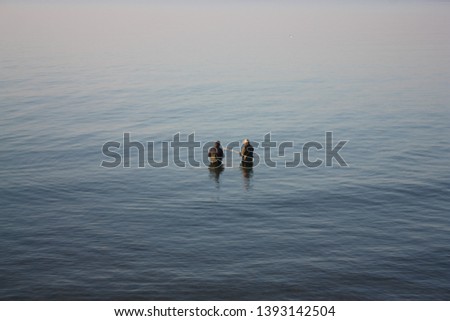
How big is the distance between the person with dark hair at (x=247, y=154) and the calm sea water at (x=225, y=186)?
0.75 m

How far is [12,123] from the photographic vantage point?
53.3m

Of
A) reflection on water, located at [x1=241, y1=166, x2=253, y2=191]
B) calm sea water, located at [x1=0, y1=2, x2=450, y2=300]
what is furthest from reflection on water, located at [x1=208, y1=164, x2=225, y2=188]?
reflection on water, located at [x1=241, y1=166, x2=253, y2=191]

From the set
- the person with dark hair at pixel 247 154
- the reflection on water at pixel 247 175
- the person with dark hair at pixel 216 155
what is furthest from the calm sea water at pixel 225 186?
the person with dark hair at pixel 216 155

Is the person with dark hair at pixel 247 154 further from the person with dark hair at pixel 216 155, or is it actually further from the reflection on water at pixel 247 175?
the person with dark hair at pixel 216 155

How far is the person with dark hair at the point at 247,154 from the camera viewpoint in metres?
40.1

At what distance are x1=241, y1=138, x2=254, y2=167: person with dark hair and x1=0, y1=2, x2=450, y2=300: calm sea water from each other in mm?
754

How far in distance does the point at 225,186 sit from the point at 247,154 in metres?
3.83

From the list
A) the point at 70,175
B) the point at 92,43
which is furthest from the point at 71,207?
the point at 92,43

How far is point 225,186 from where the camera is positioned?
3728 cm

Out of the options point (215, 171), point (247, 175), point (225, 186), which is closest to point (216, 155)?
point (215, 171)

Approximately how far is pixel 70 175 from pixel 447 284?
79.3 feet

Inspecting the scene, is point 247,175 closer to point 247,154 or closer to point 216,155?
point 247,154

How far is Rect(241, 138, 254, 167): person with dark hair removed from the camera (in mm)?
40125

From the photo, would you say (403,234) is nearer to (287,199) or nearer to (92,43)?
(287,199)
